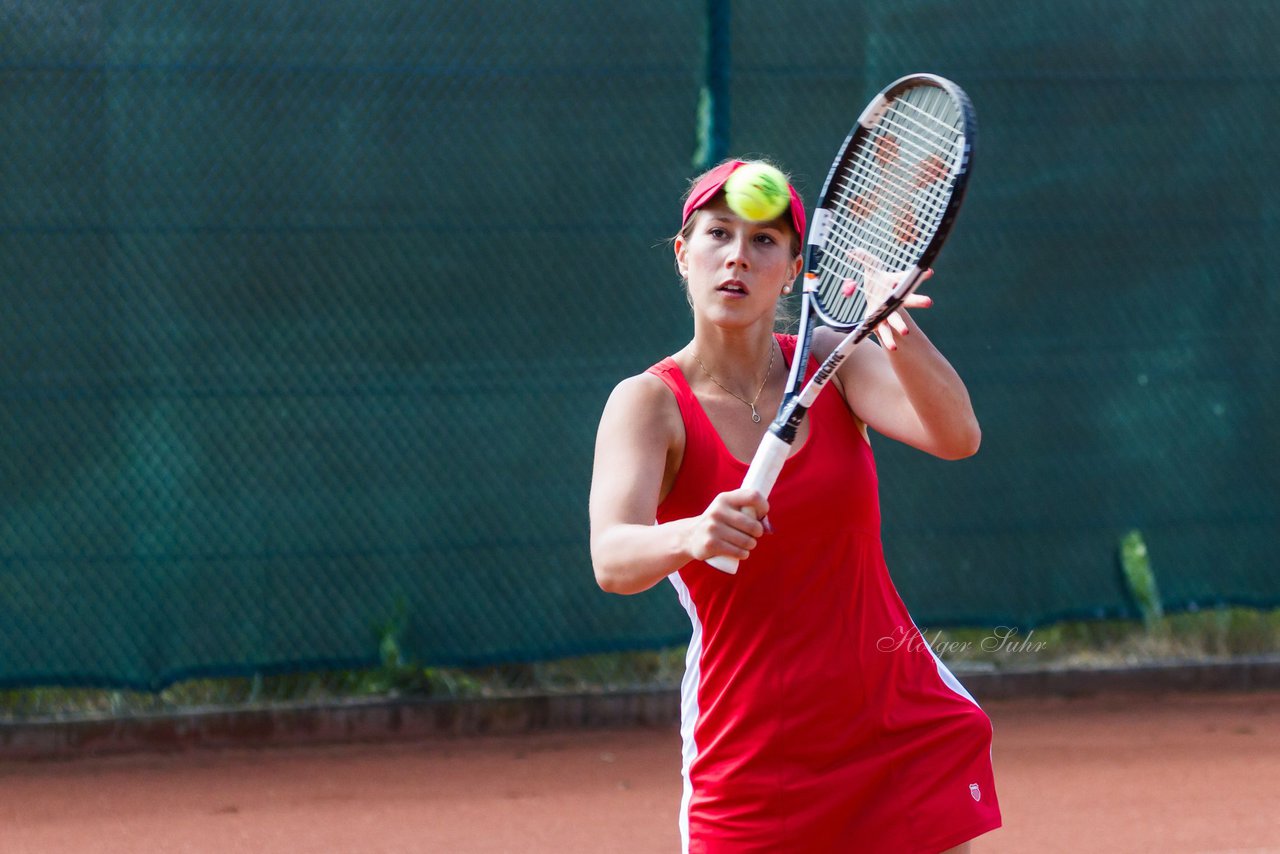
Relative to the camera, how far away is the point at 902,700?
2.35 m

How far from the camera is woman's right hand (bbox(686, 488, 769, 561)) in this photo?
196 cm

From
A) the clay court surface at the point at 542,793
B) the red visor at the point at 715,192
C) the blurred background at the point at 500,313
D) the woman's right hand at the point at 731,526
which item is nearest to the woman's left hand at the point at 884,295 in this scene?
the red visor at the point at 715,192

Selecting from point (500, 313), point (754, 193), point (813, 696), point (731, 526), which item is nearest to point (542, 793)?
point (500, 313)

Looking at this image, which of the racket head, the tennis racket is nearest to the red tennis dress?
the tennis racket

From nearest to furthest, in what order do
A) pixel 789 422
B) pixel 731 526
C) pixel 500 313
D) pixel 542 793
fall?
pixel 731 526
pixel 789 422
pixel 542 793
pixel 500 313

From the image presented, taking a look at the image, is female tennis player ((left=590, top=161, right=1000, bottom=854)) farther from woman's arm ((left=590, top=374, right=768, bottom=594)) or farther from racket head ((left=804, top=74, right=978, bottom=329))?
racket head ((left=804, top=74, right=978, bottom=329))

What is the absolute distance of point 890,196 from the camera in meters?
2.57

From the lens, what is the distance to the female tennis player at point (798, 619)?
2273mm

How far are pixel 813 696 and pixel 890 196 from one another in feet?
2.70

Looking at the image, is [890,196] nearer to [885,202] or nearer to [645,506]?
[885,202]

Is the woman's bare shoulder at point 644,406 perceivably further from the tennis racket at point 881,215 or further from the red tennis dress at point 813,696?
the tennis racket at point 881,215

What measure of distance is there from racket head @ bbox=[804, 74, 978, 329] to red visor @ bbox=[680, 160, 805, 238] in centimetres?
9

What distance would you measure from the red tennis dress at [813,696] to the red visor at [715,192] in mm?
294

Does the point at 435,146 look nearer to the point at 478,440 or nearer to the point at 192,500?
the point at 478,440
